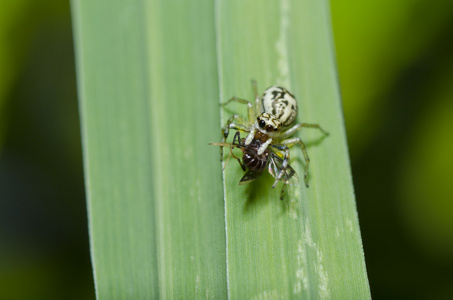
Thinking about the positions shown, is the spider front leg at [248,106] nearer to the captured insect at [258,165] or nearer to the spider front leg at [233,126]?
the spider front leg at [233,126]

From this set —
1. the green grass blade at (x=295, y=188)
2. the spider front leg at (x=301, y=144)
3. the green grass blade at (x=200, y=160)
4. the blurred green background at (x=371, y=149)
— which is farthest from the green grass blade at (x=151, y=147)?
the blurred green background at (x=371, y=149)

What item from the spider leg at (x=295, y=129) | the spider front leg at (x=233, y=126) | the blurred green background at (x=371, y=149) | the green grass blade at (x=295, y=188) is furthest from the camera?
the blurred green background at (x=371, y=149)

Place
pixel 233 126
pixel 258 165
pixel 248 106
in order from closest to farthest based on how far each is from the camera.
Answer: pixel 258 165 < pixel 233 126 < pixel 248 106

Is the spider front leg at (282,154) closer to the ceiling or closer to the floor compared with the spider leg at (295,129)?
→ closer to the floor

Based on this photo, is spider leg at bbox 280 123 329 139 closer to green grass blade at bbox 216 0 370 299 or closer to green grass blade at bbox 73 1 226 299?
green grass blade at bbox 216 0 370 299

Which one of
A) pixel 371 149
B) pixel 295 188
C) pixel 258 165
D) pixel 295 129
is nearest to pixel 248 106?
pixel 295 129

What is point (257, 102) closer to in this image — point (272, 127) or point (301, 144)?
point (272, 127)
